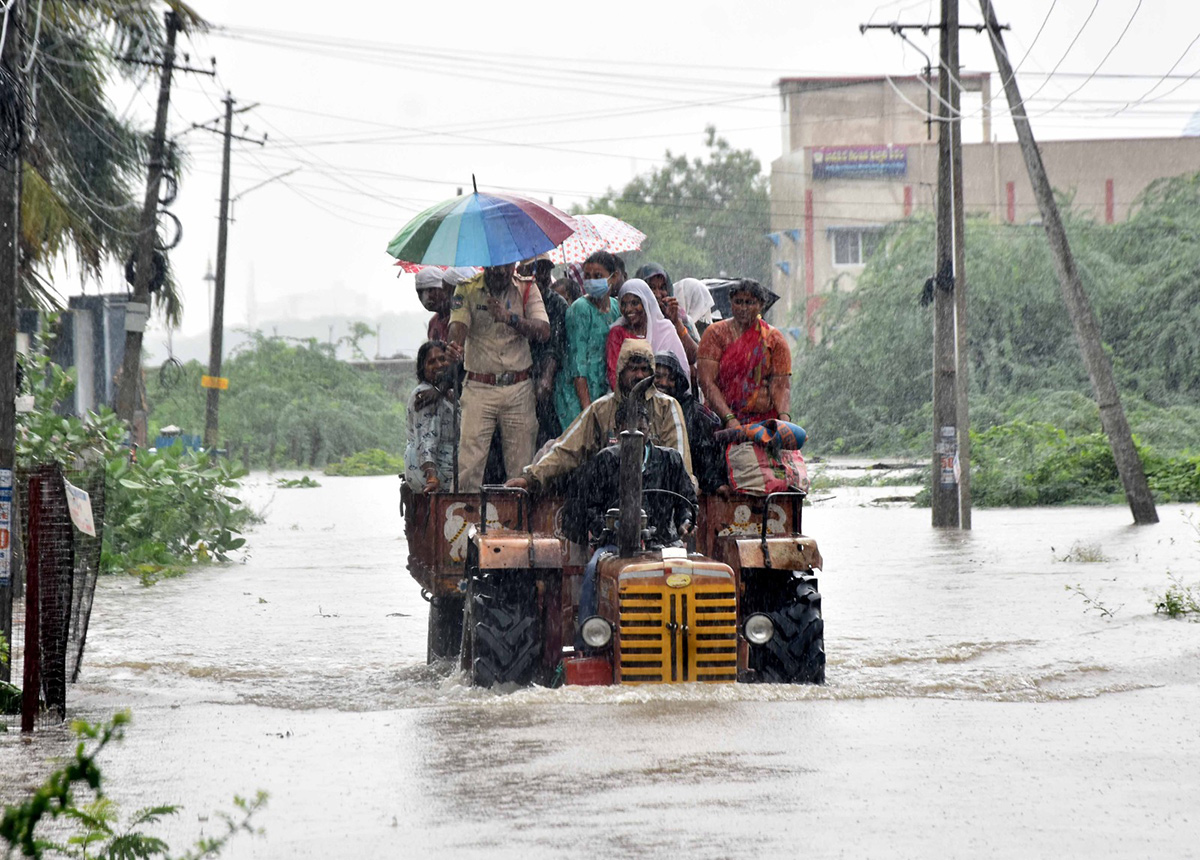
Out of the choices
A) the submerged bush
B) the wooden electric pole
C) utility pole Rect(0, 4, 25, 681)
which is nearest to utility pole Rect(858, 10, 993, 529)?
the wooden electric pole

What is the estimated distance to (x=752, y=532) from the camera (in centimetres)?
962

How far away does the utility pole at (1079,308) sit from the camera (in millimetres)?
22344

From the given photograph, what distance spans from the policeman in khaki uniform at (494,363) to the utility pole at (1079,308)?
1256 cm

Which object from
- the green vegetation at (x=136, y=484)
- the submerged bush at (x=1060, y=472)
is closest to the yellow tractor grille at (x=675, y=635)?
the green vegetation at (x=136, y=484)

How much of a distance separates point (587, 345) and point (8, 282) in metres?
3.60

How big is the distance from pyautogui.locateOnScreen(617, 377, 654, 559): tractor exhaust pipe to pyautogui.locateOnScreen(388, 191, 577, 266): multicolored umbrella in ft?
7.88

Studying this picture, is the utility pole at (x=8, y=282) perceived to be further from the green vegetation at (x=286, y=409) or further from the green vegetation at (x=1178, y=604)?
the green vegetation at (x=286, y=409)

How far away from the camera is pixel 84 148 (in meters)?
25.4

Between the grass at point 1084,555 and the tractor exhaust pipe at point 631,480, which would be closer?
the tractor exhaust pipe at point 631,480

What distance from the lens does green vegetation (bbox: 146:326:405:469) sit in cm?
6325

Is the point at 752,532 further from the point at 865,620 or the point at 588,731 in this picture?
the point at 865,620

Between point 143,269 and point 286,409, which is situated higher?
point 143,269

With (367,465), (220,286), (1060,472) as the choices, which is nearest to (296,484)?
(220,286)

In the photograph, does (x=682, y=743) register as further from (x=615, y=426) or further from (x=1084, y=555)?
(x=1084, y=555)
